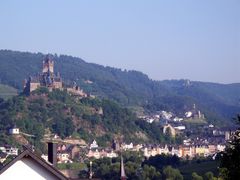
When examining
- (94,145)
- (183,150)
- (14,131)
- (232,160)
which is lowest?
(183,150)

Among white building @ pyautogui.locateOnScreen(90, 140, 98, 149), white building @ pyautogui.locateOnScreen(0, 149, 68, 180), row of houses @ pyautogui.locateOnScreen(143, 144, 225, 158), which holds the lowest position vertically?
row of houses @ pyautogui.locateOnScreen(143, 144, 225, 158)

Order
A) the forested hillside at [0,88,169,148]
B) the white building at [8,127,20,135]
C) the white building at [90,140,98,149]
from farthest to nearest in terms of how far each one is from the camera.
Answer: the forested hillside at [0,88,169,148] → the white building at [90,140,98,149] → the white building at [8,127,20,135]

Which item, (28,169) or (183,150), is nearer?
(28,169)

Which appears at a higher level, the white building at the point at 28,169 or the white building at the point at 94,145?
the white building at the point at 28,169

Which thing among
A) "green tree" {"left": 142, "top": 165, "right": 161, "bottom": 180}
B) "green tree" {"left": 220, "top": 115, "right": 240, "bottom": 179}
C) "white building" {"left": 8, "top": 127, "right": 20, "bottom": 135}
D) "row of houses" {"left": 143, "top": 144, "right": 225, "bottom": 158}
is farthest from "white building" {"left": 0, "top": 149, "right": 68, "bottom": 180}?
"row of houses" {"left": 143, "top": 144, "right": 225, "bottom": 158}

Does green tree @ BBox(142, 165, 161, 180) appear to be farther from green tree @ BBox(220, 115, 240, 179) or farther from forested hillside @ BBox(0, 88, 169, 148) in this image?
green tree @ BBox(220, 115, 240, 179)

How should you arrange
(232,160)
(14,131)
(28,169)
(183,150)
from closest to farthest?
(28,169), (232,160), (14,131), (183,150)

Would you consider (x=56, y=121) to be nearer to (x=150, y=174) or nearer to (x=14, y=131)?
(x=14, y=131)

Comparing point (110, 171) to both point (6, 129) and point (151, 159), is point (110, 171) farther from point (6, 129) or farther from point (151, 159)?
point (6, 129)

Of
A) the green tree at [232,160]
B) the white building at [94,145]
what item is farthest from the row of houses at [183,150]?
the green tree at [232,160]

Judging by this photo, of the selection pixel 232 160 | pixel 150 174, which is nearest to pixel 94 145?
pixel 150 174

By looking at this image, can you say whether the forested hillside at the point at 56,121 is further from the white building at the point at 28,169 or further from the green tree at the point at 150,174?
the white building at the point at 28,169

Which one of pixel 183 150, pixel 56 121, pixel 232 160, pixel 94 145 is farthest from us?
pixel 56 121

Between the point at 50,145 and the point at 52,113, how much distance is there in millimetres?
179543
